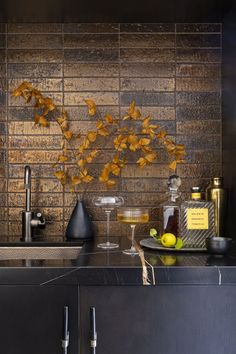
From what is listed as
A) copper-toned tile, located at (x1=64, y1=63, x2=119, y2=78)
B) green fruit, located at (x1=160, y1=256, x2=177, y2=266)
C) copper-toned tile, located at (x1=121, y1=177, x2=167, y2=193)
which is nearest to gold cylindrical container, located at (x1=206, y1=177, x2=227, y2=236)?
copper-toned tile, located at (x1=121, y1=177, x2=167, y2=193)

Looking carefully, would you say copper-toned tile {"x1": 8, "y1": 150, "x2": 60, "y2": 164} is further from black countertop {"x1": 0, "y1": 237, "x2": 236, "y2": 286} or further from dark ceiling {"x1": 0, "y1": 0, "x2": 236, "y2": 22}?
black countertop {"x1": 0, "y1": 237, "x2": 236, "y2": 286}

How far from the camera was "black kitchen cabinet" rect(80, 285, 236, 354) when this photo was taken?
1.28 m

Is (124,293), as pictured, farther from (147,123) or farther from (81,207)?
(147,123)

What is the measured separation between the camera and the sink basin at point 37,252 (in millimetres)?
1813

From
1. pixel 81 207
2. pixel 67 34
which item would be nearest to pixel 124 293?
pixel 81 207

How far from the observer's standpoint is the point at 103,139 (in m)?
2.04

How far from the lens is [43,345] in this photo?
1.27 meters

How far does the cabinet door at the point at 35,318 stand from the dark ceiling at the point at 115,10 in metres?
1.17

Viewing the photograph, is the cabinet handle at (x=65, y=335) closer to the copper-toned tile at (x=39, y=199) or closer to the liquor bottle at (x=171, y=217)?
the liquor bottle at (x=171, y=217)

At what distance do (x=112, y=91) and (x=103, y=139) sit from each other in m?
0.23

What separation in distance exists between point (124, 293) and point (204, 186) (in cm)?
90

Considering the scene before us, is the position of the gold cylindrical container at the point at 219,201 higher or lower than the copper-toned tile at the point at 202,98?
lower

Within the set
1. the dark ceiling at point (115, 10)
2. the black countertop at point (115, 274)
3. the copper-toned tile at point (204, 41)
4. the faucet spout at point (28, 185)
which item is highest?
the dark ceiling at point (115, 10)

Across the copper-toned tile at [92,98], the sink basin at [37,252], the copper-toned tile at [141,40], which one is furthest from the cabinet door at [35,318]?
the copper-toned tile at [141,40]
